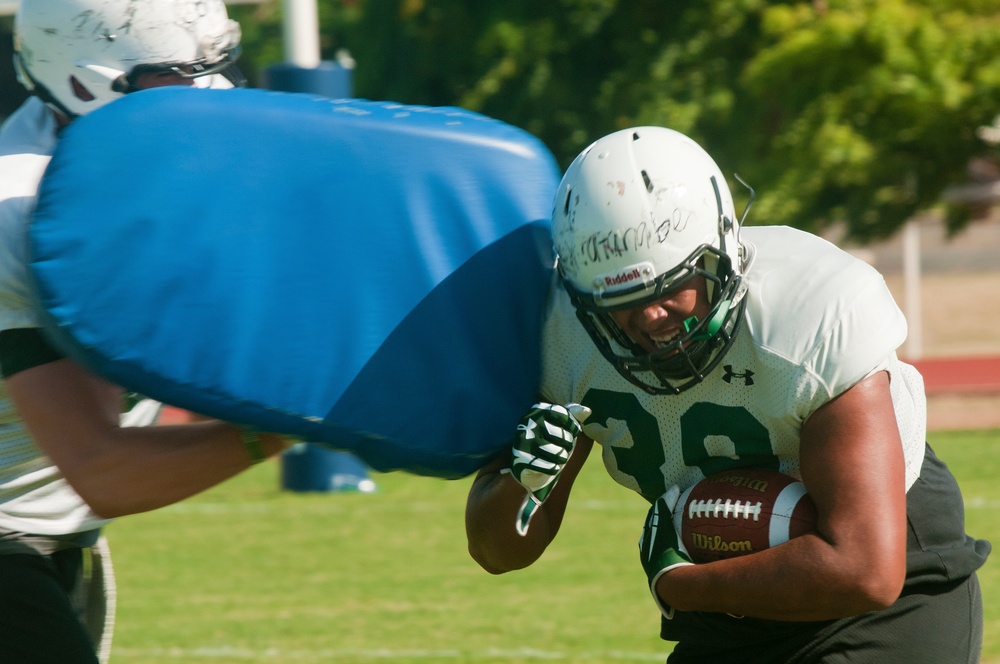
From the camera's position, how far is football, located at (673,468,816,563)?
8.80 ft

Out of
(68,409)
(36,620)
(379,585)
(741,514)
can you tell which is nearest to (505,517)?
(741,514)

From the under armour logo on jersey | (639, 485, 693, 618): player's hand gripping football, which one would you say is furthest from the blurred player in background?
the under armour logo on jersey

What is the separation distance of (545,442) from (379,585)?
4020 mm

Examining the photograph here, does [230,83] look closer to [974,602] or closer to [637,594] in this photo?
[974,602]

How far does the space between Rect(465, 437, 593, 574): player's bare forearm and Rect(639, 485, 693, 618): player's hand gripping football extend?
0.75 ft

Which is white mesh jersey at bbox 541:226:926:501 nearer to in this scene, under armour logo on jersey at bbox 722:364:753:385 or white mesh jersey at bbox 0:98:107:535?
under armour logo on jersey at bbox 722:364:753:385

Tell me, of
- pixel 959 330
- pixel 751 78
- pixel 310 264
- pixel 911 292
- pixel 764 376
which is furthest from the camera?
pixel 959 330

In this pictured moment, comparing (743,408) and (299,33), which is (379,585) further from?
(299,33)

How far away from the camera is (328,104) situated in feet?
9.77

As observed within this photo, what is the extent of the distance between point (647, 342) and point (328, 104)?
0.85 meters

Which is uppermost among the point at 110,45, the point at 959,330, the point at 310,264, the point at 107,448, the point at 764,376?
the point at 110,45

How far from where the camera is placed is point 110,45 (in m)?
2.99

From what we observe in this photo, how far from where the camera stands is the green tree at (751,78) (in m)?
11.2

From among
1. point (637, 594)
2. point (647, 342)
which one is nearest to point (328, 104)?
point (647, 342)
